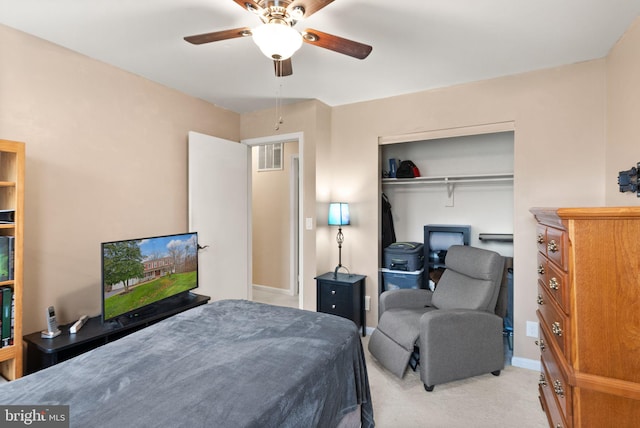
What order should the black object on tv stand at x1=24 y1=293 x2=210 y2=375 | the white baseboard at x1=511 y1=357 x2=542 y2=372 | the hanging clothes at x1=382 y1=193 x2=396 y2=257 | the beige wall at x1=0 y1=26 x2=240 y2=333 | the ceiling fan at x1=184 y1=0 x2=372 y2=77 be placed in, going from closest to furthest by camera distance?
the ceiling fan at x1=184 y1=0 x2=372 y2=77
the black object on tv stand at x1=24 y1=293 x2=210 y2=375
the beige wall at x1=0 y1=26 x2=240 y2=333
the white baseboard at x1=511 y1=357 x2=542 y2=372
the hanging clothes at x1=382 y1=193 x2=396 y2=257

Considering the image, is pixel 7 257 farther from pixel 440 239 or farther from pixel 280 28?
pixel 440 239

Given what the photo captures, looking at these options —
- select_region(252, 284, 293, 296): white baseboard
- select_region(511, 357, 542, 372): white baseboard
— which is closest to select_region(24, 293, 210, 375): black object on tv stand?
select_region(252, 284, 293, 296): white baseboard

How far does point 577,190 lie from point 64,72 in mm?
4042

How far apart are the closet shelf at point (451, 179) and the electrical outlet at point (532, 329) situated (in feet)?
4.47

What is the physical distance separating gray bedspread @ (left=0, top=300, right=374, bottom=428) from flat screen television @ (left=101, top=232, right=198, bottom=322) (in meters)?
0.75

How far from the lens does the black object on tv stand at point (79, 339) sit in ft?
6.34

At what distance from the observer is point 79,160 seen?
245 centimetres

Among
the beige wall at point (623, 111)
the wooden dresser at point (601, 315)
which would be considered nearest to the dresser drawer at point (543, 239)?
the wooden dresser at point (601, 315)

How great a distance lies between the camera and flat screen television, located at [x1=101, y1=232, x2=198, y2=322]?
2.23 metres

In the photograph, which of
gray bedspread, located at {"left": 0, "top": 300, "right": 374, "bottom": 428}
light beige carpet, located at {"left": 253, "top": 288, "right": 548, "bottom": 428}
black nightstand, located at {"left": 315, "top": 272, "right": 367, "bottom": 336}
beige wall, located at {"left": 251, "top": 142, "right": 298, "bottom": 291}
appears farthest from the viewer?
beige wall, located at {"left": 251, "top": 142, "right": 298, "bottom": 291}

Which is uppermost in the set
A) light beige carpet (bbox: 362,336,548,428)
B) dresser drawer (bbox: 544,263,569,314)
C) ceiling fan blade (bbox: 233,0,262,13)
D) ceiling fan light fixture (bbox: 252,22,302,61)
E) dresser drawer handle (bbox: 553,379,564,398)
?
ceiling fan blade (bbox: 233,0,262,13)

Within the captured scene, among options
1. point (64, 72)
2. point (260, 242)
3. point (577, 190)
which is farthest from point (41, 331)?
point (577, 190)

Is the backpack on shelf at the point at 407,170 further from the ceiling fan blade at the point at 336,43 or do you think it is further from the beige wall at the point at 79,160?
the beige wall at the point at 79,160

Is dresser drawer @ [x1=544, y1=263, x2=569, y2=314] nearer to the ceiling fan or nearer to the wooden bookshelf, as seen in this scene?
the ceiling fan
